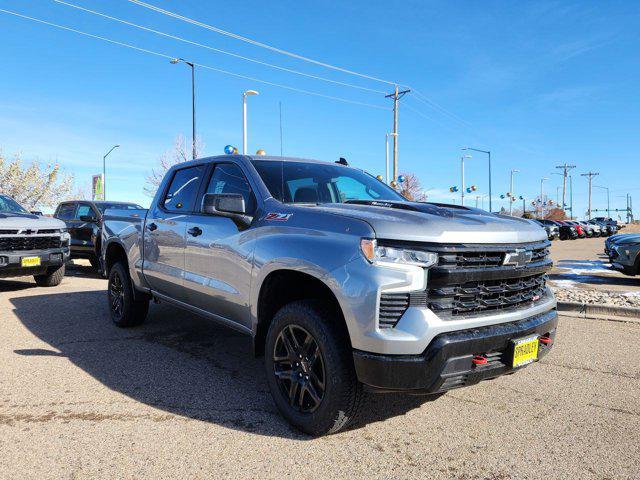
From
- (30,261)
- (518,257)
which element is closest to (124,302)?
(30,261)

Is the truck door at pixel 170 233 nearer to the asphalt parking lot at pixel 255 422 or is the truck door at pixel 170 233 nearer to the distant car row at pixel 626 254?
the asphalt parking lot at pixel 255 422

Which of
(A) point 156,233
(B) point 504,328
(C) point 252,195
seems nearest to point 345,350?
(B) point 504,328

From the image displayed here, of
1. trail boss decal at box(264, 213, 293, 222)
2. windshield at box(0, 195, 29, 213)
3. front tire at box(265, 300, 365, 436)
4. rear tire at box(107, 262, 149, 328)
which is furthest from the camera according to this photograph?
windshield at box(0, 195, 29, 213)

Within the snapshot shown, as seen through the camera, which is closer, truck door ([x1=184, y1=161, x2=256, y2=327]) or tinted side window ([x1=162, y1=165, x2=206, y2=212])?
truck door ([x1=184, y1=161, x2=256, y2=327])

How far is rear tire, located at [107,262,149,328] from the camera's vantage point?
577cm

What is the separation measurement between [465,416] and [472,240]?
53.1 inches

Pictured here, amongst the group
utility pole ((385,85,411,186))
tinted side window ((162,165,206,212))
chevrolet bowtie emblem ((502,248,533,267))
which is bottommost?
chevrolet bowtie emblem ((502,248,533,267))

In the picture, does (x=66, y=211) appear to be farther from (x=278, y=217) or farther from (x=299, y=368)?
(x=299, y=368)

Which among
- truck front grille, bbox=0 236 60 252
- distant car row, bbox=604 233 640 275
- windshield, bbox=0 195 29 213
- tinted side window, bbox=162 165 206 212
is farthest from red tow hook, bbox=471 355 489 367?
distant car row, bbox=604 233 640 275

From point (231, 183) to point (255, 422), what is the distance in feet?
6.40

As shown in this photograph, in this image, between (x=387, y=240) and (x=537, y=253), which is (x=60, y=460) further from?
(x=537, y=253)

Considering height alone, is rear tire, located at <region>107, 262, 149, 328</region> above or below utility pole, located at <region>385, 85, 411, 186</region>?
below

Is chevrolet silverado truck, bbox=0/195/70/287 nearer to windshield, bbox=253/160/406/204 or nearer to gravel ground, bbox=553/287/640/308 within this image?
windshield, bbox=253/160/406/204

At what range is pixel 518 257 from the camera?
10.3ft
